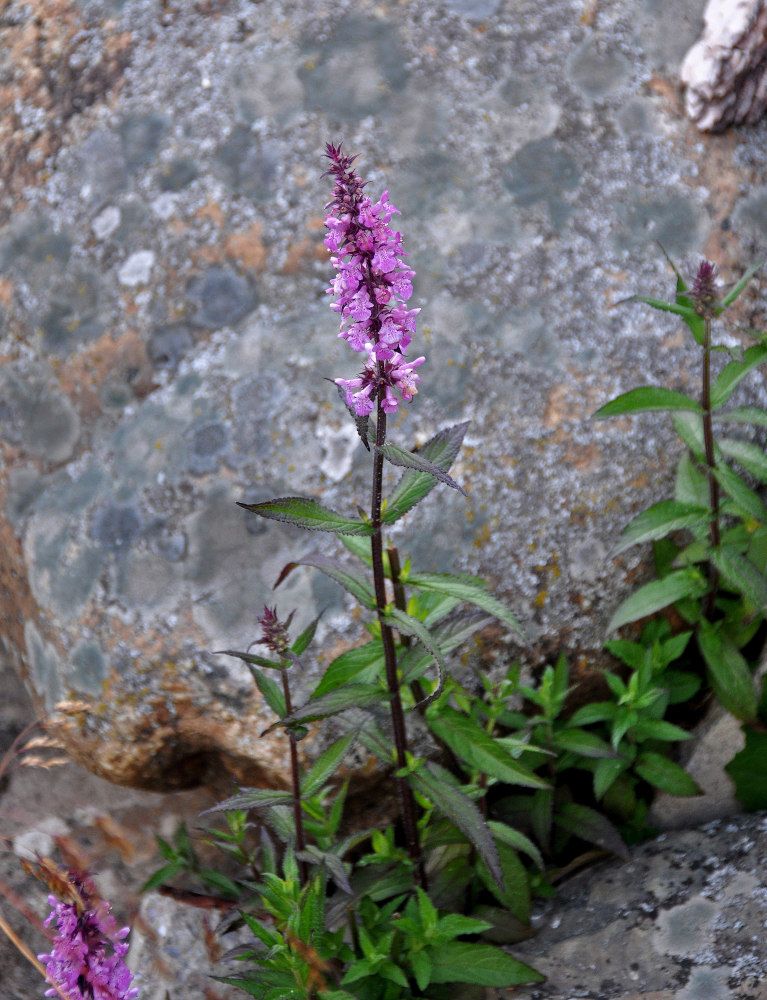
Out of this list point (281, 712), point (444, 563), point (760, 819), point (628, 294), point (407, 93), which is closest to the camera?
point (281, 712)

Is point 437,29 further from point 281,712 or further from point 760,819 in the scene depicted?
point 760,819

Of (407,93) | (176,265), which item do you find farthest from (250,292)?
(407,93)

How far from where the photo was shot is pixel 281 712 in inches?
86.1

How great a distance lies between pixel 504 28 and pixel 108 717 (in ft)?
9.29

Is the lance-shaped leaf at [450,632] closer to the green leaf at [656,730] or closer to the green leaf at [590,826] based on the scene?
the green leaf at [656,730]

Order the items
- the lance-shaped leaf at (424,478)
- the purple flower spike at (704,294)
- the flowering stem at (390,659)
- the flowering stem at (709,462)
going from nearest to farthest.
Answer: the flowering stem at (390,659), the lance-shaped leaf at (424,478), the purple flower spike at (704,294), the flowering stem at (709,462)

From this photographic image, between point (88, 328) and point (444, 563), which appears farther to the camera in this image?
point (88, 328)

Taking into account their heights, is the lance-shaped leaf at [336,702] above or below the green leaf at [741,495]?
above

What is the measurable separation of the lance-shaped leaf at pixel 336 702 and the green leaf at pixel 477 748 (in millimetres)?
241

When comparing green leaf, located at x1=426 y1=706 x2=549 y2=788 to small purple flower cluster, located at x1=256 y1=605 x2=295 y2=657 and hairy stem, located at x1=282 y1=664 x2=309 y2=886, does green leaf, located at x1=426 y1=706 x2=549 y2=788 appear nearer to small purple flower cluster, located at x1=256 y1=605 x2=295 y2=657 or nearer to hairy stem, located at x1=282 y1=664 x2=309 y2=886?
hairy stem, located at x1=282 y1=664 x2=309 y2=886

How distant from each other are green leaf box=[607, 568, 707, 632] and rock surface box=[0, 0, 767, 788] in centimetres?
17

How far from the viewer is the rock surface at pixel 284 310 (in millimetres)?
2775

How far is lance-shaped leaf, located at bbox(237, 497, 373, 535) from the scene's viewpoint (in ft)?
5.84

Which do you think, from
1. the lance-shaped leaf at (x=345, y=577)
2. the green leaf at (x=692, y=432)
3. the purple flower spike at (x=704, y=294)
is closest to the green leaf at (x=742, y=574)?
the green leaf at (x=692, y=432)
